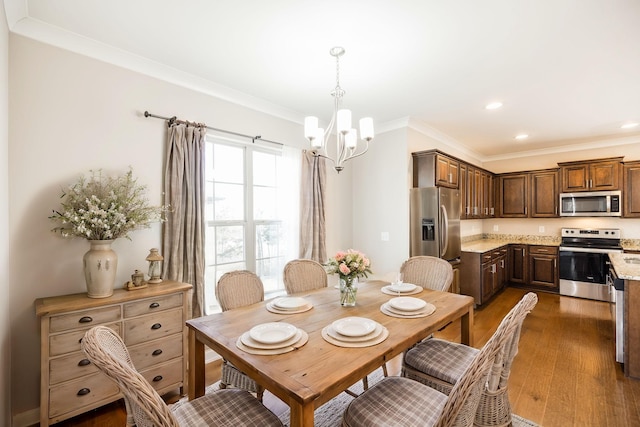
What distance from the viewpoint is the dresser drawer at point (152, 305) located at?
2.13 meters

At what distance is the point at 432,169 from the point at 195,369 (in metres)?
3.46

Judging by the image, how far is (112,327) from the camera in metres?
2.04

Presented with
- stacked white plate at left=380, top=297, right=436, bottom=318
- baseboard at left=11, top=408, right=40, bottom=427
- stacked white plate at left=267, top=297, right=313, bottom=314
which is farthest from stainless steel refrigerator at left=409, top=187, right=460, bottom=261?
baseboard at left=11, top=408, right=40, bottom=427

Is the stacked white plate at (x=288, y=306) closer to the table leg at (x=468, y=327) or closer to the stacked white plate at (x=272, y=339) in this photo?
the stacked white plate at (x=272, y=339)

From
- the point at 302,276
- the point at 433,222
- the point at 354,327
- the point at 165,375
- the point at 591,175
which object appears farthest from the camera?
the point at 591,175

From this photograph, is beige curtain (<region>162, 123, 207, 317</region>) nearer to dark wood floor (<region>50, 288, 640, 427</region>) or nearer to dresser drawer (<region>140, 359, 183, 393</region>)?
dresser drawer (<region>140, 359, 183, 393</region>)

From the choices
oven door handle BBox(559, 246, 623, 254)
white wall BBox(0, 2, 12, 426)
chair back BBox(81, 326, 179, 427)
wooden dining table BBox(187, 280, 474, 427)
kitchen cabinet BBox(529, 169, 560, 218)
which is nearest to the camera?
chair back BBox(81, 326, 179, 427)

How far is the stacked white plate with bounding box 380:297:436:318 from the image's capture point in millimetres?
1831

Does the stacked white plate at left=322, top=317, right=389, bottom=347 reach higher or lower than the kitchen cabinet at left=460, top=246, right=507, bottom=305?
higher

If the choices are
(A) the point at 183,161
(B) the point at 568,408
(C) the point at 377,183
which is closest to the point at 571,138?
(C) the point at 377,183

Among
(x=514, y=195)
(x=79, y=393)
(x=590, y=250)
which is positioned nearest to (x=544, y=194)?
(x=514, y=195)

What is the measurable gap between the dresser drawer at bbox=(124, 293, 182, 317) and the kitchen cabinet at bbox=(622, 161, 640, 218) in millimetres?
6560

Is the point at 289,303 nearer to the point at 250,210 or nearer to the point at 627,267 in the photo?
the point at 250,210

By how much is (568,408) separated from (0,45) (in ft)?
14.8
